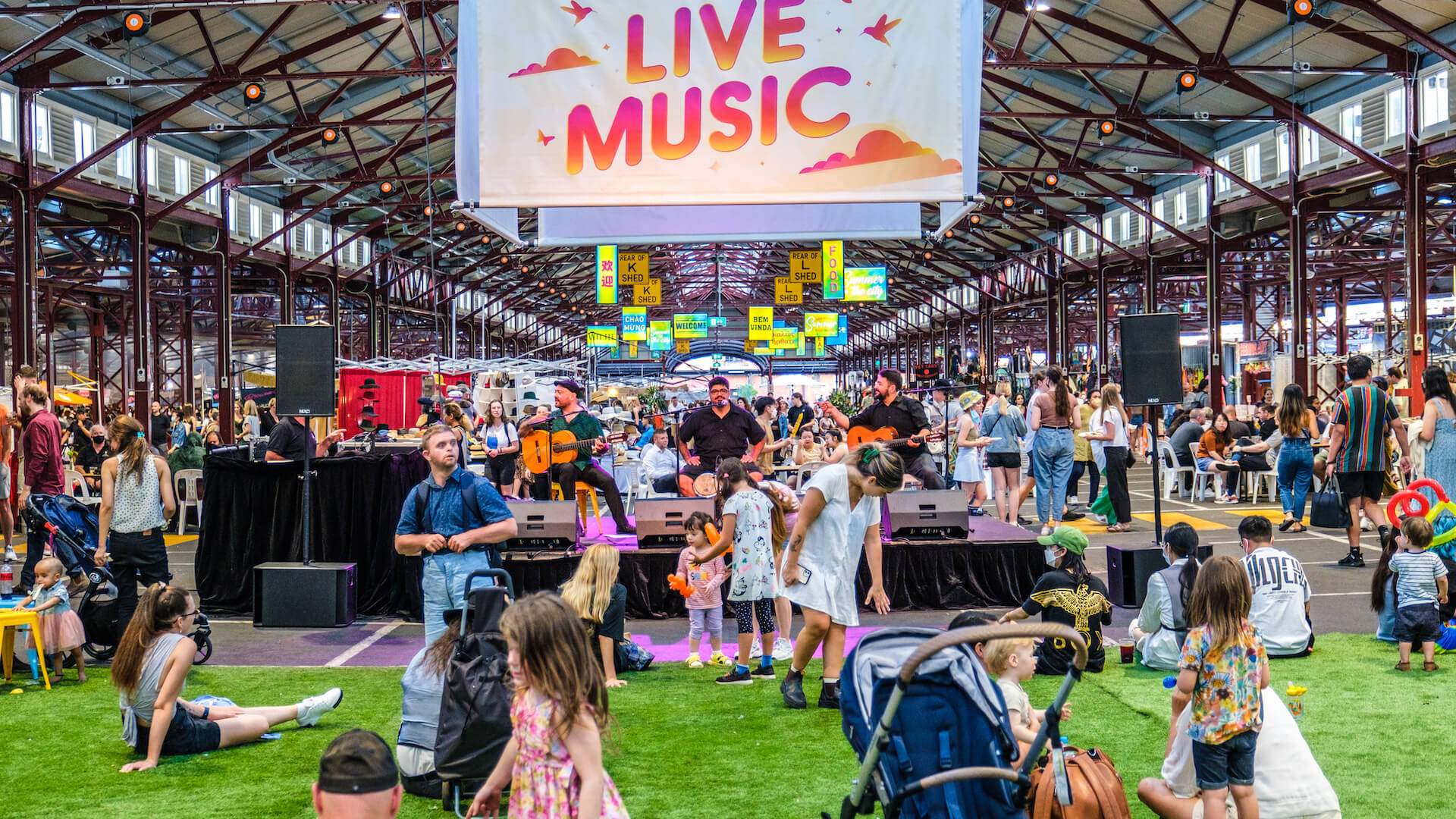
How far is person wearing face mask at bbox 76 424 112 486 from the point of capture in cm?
1295

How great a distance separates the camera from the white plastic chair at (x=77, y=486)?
13609mm

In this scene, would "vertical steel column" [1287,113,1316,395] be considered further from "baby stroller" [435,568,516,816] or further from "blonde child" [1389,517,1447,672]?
"baby stroller" [435,568,516,816]

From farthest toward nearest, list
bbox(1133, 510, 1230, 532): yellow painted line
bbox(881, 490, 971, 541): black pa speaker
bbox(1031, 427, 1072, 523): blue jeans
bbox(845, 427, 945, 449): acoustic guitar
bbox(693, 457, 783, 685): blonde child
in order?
bbox(1133, 510, 1230, 532): yellow painted line → bbox(1031, 427, 1072, 523): blue jeans → bbox(845, 427, 945, 449): acoustic guitar → bbox(881, 490, 971, 541): black pa speaker → bbox(693, 457, 783, 685): blonde child

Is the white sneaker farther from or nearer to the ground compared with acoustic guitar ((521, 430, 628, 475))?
nearer to the ground

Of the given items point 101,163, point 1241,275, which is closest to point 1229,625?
point 101,163

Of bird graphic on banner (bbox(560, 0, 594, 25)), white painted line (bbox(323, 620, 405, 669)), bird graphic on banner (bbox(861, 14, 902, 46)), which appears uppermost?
bird graphic on banner (bbox(560, 0, 594, 25))

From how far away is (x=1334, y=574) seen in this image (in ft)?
32.5

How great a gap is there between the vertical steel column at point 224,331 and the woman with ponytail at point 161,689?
17431 mm

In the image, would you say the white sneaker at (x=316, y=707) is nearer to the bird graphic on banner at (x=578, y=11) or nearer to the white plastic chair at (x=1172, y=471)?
the bird graphic on banner at (x=578, y=11)

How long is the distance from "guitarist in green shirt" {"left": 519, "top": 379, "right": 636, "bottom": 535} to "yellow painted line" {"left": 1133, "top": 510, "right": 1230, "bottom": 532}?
6672 mm

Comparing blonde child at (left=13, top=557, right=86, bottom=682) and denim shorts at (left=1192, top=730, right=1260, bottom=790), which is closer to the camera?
denim shorts at (left=1192, top=730, right=1260, bottom=790)

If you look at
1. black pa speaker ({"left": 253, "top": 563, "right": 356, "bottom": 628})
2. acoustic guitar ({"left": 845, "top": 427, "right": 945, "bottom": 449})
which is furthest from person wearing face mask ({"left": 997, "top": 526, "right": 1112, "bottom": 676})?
black pa speaker ({"left": 253, "top": 563, "right": 356, "bottom": 628})

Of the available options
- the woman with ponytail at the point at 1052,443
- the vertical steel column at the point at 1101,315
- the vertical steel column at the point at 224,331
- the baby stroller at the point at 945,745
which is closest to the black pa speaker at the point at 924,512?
the woman with ponytail at the point at 1052,443

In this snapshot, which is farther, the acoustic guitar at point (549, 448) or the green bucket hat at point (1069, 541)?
the acoustic guitar at point (549, 448)
